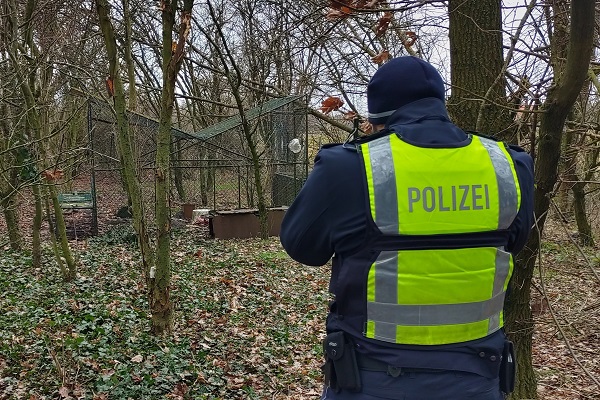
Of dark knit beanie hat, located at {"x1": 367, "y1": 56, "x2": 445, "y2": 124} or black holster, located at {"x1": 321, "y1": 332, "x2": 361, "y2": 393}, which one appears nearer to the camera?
black holster, located at {"x1": 321, "y1": 332, "x2": 361, "y2": 393}

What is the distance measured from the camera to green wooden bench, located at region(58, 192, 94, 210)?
1280 cm

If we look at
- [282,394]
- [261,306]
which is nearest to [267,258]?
[261,306]

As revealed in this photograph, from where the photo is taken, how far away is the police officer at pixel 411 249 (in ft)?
5.73

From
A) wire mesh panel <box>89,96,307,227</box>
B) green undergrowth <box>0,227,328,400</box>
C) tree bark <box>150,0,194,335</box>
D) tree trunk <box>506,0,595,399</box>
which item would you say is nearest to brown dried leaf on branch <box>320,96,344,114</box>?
tree trunk <box>506,0,595,399</box>

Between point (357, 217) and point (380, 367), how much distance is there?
50 cm

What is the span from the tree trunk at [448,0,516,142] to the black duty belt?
2.21 m

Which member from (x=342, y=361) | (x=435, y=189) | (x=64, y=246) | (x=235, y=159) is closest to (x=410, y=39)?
(x=435, y=189)

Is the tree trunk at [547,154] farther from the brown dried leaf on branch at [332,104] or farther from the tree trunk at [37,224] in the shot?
the tree trunk at [37,224]

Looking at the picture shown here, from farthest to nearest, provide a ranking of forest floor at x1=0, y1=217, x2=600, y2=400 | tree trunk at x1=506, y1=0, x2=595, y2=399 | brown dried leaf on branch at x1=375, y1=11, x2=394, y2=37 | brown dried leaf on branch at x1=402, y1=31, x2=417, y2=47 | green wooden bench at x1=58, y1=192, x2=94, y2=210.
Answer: green wooden bench at x1=58, y1=192, x2=94, y2=210 → forest floor at x1=0, y1=217, x2=600, y2=400 → brown dried leaf on branch at x1=402, y1=31, x2=417, y2=47 → brown dried leaf on branch at x1=375, y1=11, x2=394, y2=37 → tree trunk at x1=506, y1=0, x2=595, y2=399

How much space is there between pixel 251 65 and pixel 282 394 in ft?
47.8

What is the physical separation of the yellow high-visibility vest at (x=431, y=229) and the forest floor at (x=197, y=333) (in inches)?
62.9

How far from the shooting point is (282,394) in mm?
5184

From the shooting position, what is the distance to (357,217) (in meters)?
1.76

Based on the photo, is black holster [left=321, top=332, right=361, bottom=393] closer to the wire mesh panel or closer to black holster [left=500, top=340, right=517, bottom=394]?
black holster [left=500, top=340, right=517, bottom=394]
